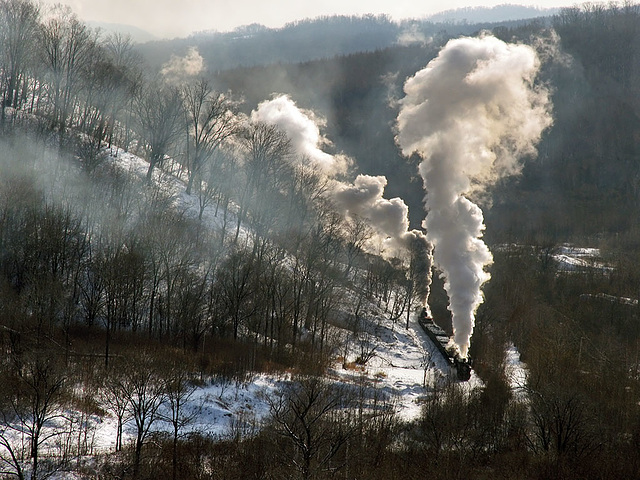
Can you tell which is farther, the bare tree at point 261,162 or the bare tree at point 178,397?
the bare tree at point 261,162

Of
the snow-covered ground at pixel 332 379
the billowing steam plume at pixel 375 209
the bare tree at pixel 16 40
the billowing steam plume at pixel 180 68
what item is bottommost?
the snow-covered ground at pixel 332 379

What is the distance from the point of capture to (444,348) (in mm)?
36625

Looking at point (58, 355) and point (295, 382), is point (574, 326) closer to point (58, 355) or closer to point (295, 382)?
point (295, 382)

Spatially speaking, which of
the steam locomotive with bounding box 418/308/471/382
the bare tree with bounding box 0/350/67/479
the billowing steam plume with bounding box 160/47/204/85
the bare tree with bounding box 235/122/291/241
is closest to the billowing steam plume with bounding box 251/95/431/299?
the steam locomotive with bounding box 418/308/471/382

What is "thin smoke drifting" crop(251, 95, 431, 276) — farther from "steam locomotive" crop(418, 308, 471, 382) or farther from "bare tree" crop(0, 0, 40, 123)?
"bare tree" crop(0, 0, 40, 123)

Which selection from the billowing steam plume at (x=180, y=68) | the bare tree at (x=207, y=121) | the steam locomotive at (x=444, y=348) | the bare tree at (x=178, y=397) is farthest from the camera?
the billowing steam plume at (x=180, y=68)

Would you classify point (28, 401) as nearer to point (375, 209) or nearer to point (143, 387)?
point (143, 387)

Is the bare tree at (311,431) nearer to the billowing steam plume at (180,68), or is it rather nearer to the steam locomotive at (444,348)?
the steam locomotive at (444,348)

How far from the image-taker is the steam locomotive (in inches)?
1197

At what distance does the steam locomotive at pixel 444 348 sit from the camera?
99.8 feet

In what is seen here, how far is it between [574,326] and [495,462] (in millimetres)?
30957

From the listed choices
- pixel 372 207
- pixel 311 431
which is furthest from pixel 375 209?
pixel 311 431

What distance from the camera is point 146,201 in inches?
1518

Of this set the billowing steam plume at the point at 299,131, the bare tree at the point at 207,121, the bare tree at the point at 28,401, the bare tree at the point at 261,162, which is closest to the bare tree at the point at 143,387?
the bare tree at the point at 28,401
